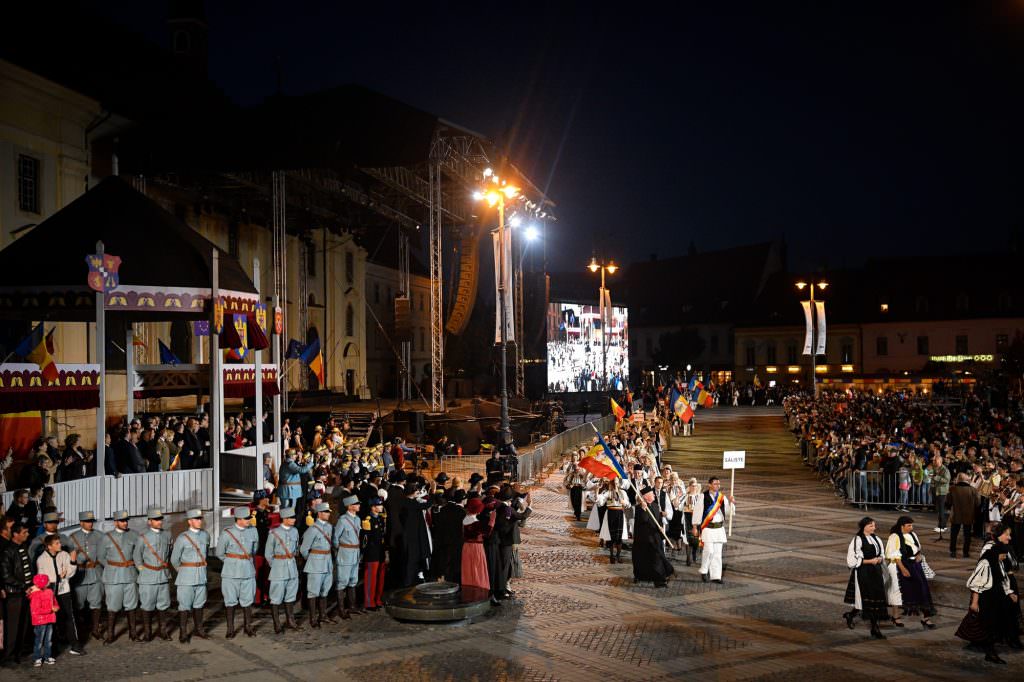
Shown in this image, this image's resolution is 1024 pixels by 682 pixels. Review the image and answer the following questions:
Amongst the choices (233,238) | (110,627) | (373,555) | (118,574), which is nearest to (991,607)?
(373,555)

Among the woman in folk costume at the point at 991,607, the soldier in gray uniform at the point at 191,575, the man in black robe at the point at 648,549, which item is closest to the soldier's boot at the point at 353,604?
the soldier in gray uniform at the point at 191,575

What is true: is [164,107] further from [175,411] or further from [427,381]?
[427,381]

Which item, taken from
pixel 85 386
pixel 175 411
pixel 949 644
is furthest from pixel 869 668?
pixel 175 411

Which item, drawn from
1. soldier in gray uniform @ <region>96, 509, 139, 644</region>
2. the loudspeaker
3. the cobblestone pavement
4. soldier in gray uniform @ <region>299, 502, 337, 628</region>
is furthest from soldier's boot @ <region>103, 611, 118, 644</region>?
the loudspeaker

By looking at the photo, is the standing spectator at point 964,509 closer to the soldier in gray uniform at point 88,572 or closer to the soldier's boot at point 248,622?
the soldier's boot at point 248,622

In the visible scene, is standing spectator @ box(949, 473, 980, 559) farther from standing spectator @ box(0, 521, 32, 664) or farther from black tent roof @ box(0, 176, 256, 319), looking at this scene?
standing spectator @ box(0, 521, 32, 664)

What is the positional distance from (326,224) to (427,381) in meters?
19.1

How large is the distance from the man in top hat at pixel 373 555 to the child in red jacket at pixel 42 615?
3.91 m

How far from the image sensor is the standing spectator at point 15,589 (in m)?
10.5

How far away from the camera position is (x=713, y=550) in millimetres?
14680

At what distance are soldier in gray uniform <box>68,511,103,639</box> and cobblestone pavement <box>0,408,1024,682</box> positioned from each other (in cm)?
58

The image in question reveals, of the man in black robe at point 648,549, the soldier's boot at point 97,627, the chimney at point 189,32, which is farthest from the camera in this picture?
the chimney at point 189,32

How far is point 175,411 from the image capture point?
3559 centimetres

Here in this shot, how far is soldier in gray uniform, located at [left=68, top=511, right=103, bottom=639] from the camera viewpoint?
37.9 feet
